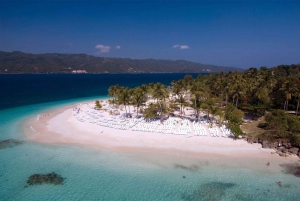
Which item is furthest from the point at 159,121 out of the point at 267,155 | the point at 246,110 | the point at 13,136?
the point at 13,136

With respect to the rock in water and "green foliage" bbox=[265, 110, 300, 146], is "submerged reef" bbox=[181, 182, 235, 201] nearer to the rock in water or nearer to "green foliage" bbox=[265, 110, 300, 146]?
the rock in water

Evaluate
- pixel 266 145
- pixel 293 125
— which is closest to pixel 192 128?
pixel 266 145

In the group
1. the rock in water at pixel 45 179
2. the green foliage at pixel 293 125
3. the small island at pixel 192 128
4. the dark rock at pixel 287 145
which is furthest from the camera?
the green foliage at pixel 293 125

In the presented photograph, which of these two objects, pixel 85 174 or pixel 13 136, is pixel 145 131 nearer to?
pixel 85 174

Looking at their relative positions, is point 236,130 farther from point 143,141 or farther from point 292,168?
point 143,141

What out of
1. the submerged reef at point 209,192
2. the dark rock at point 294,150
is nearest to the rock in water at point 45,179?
the submerged reef at point 209,192

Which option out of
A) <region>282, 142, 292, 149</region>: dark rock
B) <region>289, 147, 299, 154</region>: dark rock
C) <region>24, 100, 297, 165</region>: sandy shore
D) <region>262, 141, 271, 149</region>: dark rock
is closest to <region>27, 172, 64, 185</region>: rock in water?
<region>24, 100, 297, 165</region>: sandy shore

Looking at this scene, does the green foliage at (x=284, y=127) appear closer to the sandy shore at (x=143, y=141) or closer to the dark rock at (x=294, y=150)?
the dark rock at (x=294, y=150)
